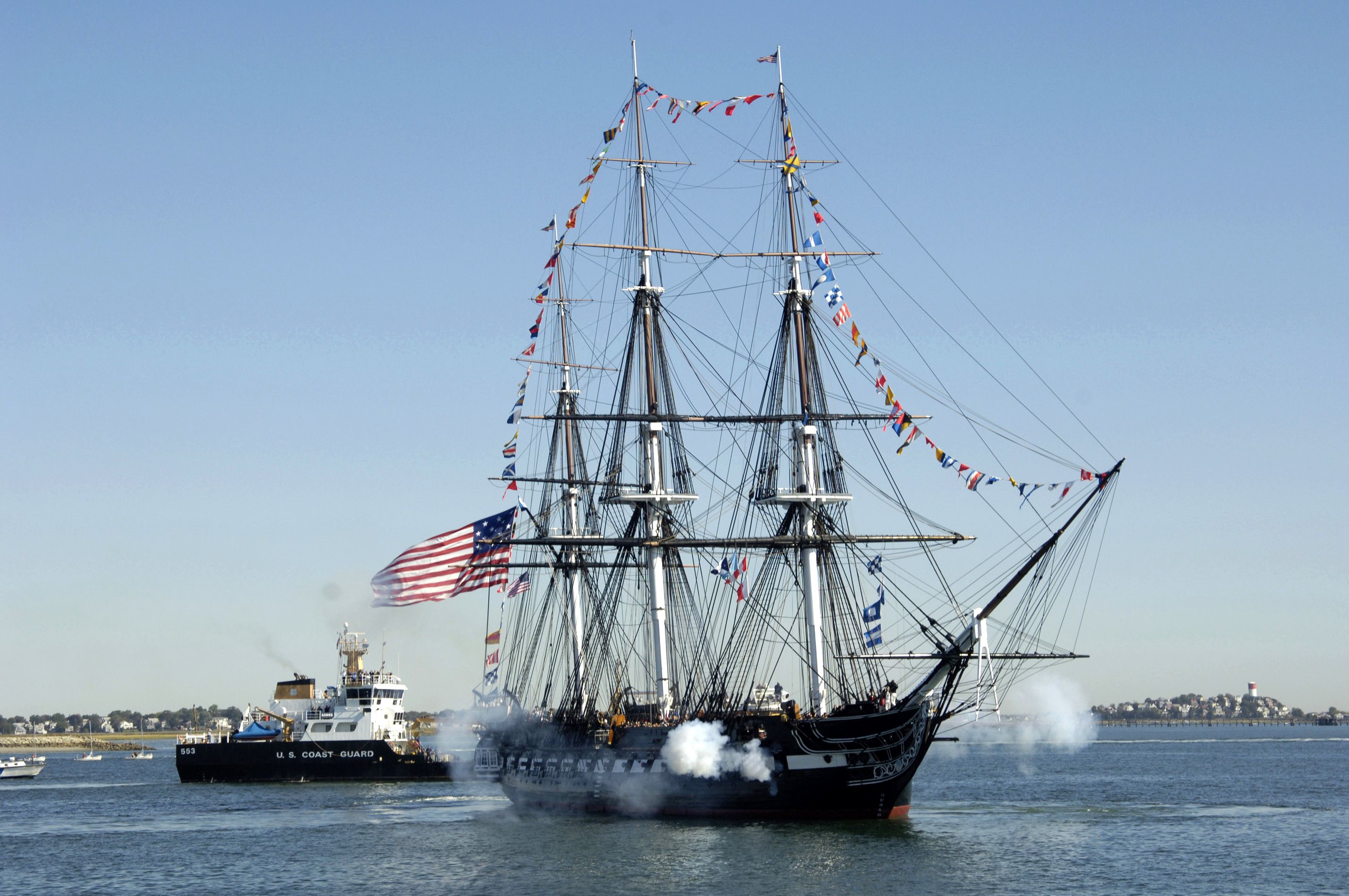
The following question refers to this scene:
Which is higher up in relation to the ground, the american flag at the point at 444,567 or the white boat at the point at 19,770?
the american flag at the point at 444,567

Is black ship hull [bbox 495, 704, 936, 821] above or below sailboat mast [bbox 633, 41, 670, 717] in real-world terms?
below

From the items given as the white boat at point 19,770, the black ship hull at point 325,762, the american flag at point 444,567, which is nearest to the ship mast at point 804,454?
the american flag at point 444,567

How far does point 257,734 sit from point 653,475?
54.8 metres

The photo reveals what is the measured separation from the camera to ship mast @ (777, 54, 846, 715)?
2773 inches

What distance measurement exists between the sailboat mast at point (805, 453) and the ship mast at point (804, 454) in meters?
0.02

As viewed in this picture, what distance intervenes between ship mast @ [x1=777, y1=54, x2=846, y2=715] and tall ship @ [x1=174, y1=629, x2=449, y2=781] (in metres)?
51.0

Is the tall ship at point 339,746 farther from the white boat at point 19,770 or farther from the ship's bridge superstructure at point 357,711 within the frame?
the white boat at point 19,770

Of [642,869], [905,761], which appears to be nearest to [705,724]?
[905,761]

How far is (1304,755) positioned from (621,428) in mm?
115734

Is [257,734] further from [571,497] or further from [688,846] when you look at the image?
[688,846]

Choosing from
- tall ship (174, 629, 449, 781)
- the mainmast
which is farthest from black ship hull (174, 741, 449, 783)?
the mainmast

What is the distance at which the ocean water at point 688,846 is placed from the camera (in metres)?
50.1

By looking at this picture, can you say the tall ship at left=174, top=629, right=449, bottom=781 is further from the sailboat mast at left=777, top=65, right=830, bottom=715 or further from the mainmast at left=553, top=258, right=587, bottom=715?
the sailboat mast at left=777, top=65, right=830, bottom=715

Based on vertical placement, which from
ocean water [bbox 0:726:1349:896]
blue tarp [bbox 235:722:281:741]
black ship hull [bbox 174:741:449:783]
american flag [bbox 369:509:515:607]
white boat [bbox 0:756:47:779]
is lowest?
ocean water [bbox 0:726:1349:896]
